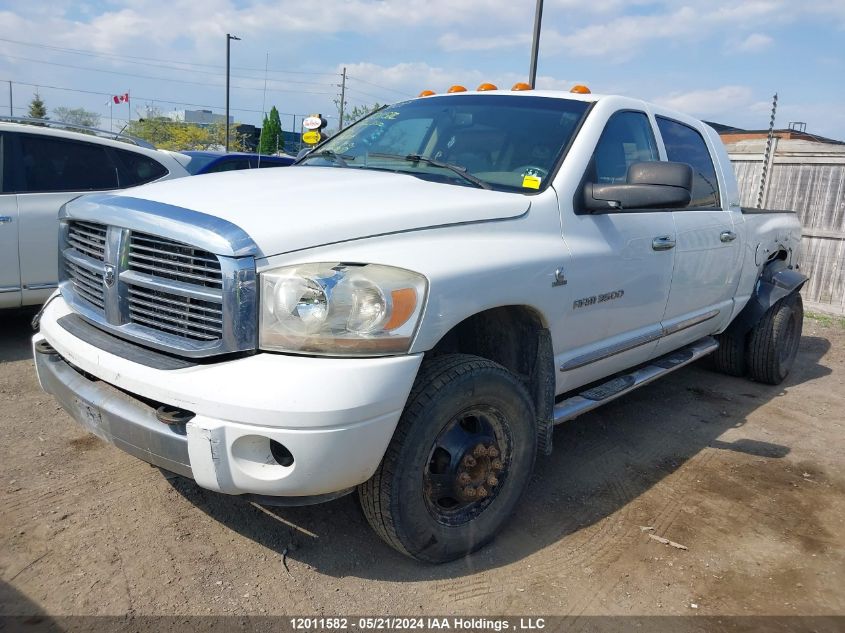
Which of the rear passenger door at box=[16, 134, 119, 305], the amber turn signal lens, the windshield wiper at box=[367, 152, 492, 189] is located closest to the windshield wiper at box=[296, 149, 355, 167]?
the windshield wiper at box=[367, 152, 492, 189]

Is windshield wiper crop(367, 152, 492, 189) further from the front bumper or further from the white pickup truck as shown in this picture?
the front bumper

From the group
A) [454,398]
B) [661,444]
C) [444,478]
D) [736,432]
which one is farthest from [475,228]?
[736,432]

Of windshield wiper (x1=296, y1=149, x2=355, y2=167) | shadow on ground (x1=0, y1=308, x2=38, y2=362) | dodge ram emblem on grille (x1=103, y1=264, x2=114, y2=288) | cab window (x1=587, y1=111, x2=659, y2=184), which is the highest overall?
cab window (x1=587, y1=111, x2=659, y2=184)

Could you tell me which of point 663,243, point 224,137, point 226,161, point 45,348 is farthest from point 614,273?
point 224,137

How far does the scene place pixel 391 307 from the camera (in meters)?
2.26

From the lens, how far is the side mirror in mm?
3078

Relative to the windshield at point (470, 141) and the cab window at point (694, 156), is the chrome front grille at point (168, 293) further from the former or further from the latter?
the cab window at point (694, 156)

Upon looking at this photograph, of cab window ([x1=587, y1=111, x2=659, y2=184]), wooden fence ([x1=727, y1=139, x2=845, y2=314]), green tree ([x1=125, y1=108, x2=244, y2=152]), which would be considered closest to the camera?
cab window ([x1=587, y1=111, x2=659, y2=184])

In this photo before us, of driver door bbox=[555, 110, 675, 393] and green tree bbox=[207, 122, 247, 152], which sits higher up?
green tree bbox=[207, 122, 247, 152]

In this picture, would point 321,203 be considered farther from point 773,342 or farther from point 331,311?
point 773,342

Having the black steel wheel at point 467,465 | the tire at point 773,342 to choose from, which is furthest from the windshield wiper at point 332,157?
the tire at point 773,342

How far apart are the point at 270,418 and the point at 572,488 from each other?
6.53ft

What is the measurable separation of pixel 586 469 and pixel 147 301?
249 cm

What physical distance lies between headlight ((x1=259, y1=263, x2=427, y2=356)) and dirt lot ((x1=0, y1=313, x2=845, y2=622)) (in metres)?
1.00
